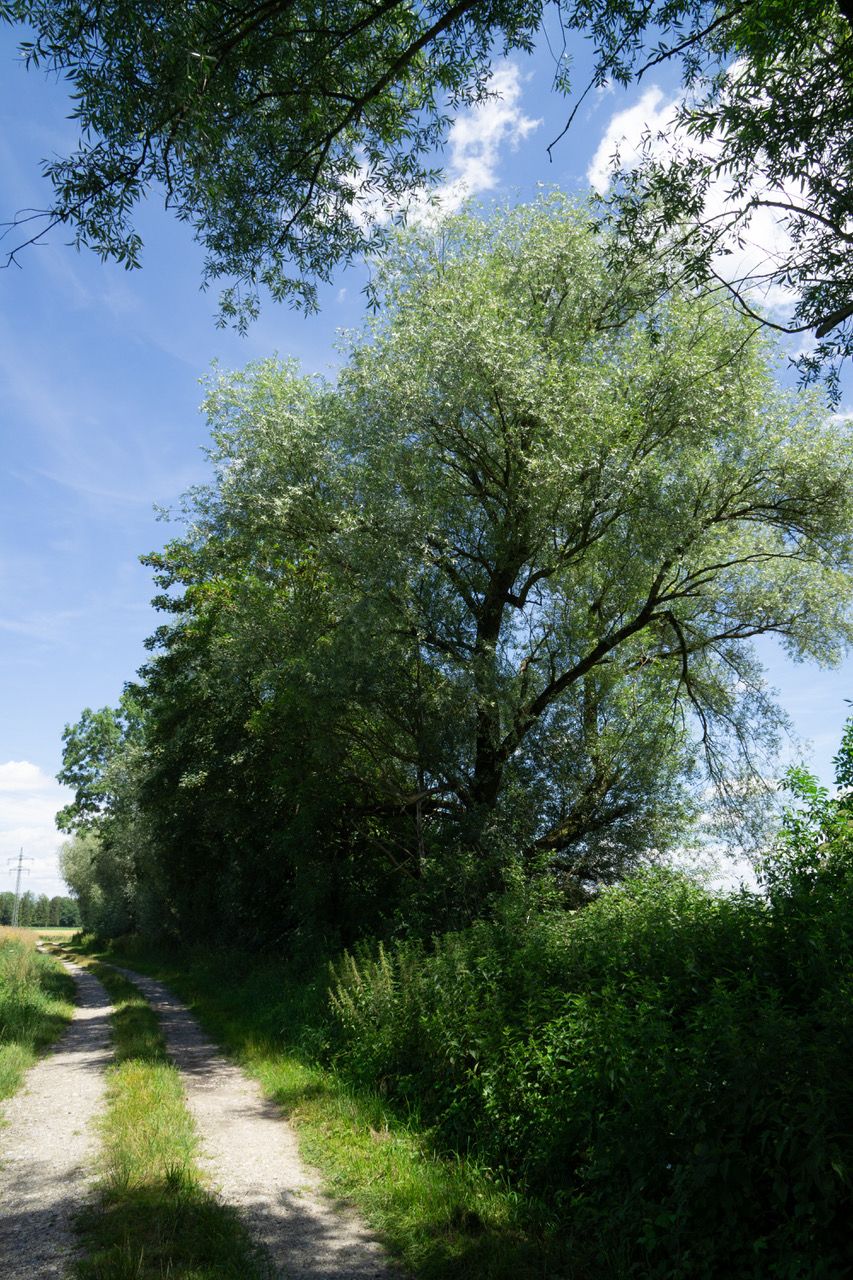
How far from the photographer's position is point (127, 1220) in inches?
210

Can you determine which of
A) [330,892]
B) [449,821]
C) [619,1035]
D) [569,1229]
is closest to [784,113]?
[619,1035]

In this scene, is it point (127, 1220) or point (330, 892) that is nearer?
point (127, 1220)

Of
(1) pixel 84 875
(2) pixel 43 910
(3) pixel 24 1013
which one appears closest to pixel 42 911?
(2) pixel 43 910

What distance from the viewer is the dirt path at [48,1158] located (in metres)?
5.01

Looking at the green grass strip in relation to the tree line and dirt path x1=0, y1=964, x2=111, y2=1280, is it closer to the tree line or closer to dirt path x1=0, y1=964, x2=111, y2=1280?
dirt path x1=0, y1=964, x2=111, y2=1280

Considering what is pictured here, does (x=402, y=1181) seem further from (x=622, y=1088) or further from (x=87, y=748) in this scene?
(x=87, y=748)

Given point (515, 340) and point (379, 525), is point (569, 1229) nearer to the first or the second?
point (379, 525)

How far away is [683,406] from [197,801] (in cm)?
1619

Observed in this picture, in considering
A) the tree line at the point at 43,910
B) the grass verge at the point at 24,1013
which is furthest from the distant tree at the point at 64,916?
the grass verge at the point at 24,1013

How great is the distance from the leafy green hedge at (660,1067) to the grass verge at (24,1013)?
4.66m

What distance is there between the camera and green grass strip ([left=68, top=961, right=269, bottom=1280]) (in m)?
4.70

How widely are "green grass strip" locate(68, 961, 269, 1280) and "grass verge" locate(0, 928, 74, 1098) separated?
7.86 ft

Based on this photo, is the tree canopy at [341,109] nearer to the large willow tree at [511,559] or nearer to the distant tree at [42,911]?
the large willow tree at [511,559]

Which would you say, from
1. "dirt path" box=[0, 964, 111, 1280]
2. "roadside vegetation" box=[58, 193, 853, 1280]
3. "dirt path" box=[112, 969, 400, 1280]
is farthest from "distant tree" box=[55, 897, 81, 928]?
"dirt path" box=[112, 969, 400, 1280]
